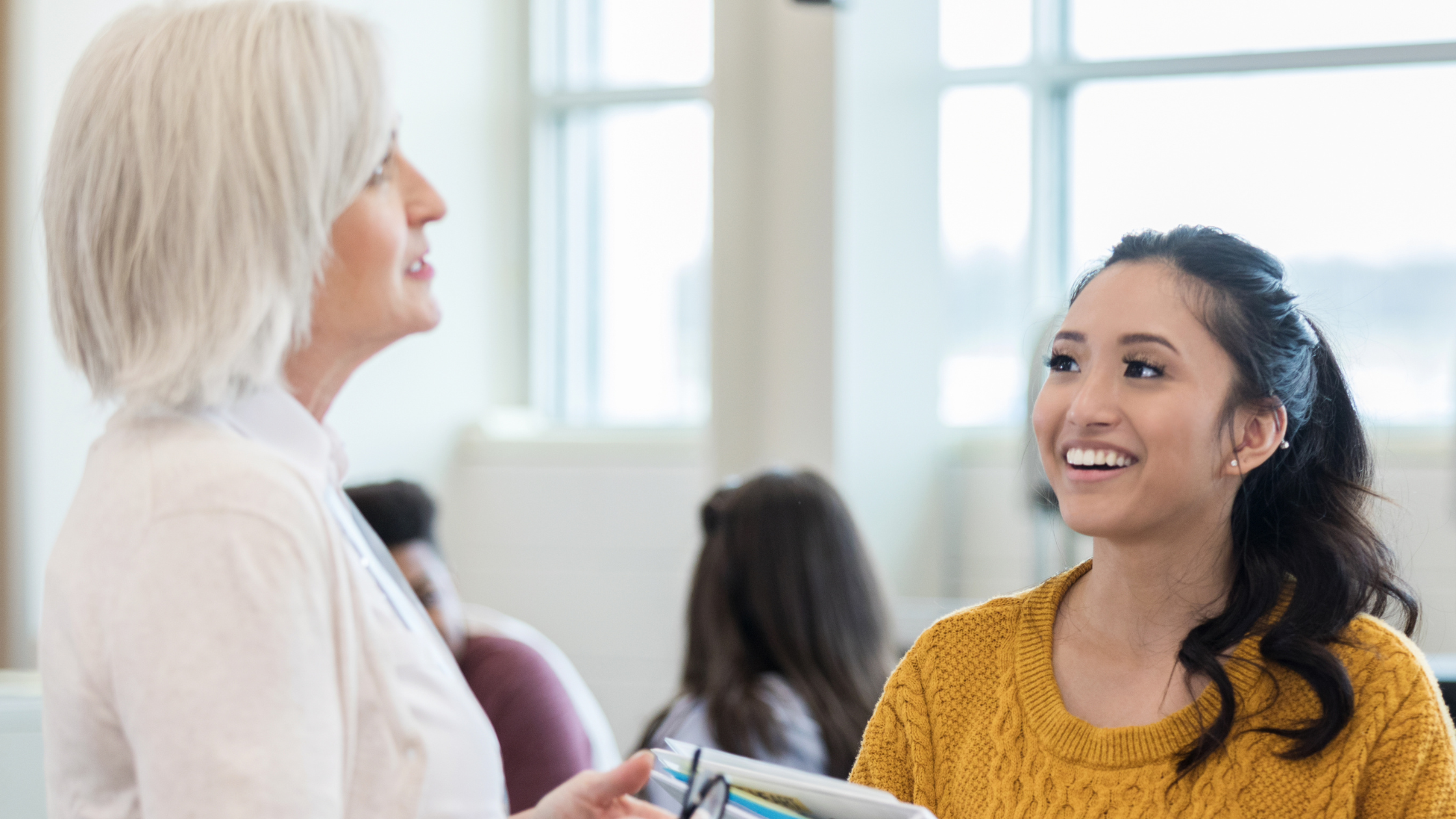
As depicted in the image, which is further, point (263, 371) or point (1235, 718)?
point (1235, 718)

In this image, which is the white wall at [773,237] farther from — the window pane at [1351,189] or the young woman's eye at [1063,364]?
the young woman's eye at [1063,364]

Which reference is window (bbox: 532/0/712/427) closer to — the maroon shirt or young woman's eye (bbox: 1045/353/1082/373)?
the maroon shirt

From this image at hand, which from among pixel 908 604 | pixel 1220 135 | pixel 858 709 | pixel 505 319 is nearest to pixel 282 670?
pixel 858 709

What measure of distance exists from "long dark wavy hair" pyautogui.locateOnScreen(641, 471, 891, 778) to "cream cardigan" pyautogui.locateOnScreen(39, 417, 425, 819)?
1428 millimetres

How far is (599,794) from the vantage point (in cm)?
116

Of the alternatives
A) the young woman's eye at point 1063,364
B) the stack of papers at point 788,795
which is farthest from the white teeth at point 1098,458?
the stack of papers at point 788,795

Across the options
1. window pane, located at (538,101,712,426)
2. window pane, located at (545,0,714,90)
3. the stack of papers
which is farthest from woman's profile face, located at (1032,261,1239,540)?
window pane, located at (545,0,714,90)

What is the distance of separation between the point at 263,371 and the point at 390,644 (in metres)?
0.23

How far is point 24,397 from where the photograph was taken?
3.30m

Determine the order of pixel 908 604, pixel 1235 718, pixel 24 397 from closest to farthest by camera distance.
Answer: pixel 1235 718 < pixel 24 397 < pixel 908 604

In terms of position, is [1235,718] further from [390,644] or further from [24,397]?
[24,397]

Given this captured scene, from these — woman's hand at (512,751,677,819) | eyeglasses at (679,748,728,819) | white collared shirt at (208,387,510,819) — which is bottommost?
woman's hand at (512,751,677,819)

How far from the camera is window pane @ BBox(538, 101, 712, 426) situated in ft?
16.7

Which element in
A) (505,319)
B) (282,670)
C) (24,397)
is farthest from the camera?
(505,319)
